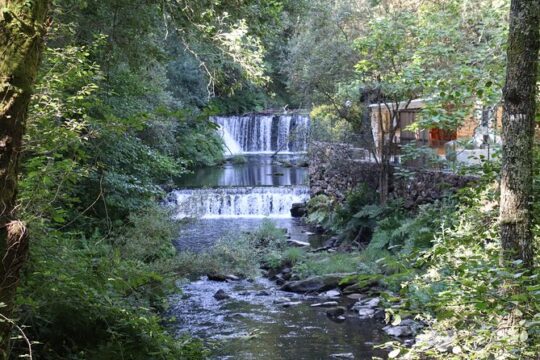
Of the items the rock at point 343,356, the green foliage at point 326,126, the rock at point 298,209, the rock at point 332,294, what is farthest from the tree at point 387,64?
the rock at point 343,356

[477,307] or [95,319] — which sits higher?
[477,307]

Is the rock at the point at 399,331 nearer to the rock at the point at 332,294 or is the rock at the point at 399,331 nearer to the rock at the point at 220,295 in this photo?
the rock at the point at 332,294

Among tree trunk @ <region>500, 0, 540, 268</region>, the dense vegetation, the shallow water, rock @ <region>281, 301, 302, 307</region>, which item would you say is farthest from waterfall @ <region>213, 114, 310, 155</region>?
tree trunk @ <region>500, 0, 540, 268</region>

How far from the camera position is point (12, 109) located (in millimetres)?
2268

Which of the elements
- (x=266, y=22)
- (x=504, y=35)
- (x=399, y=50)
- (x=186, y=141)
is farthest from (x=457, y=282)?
(x=186, y=141)

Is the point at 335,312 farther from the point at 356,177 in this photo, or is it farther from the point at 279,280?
the point at 356,177

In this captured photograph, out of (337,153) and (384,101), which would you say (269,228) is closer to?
(337,153)

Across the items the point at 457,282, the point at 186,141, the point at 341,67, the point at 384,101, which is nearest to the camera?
the point at 457,282

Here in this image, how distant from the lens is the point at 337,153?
55.7 ft

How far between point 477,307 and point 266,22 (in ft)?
21.2

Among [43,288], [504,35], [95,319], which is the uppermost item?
[504,35]

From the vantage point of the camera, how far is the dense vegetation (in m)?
3.52

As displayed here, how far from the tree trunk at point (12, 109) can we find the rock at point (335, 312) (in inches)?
322

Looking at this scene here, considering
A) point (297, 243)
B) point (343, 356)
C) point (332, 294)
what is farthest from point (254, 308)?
point (297, 243)
